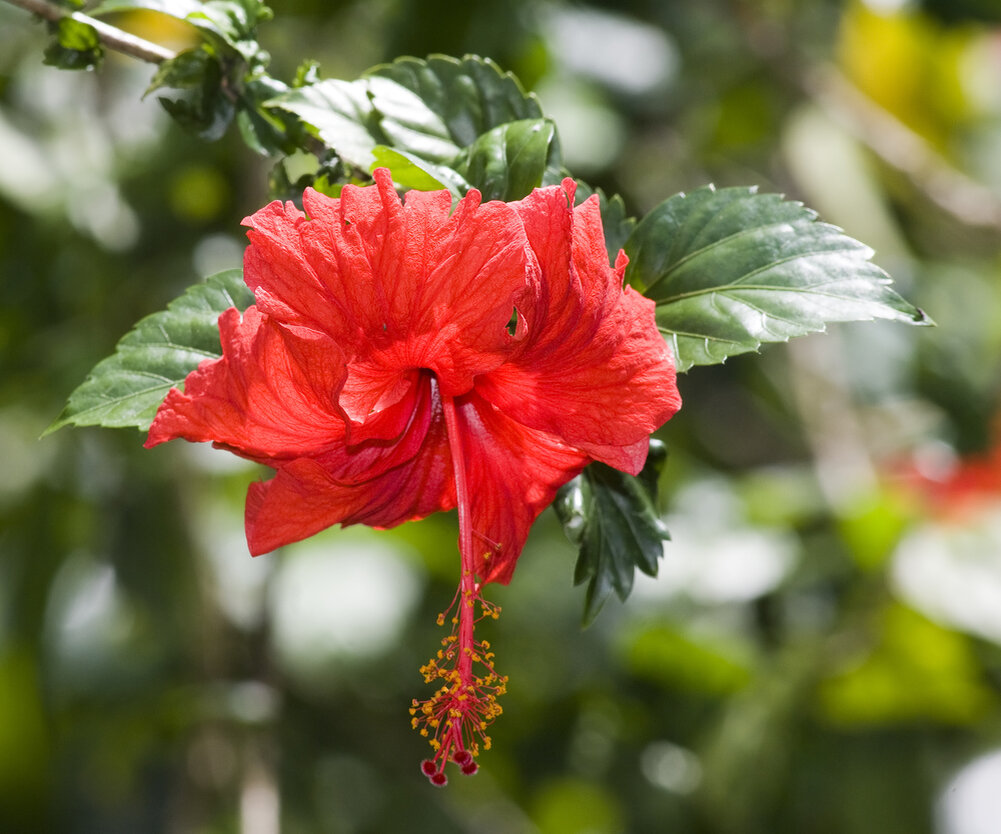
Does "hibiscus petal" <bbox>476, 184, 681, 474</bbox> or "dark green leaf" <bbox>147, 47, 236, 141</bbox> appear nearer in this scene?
"hibiscus petal" <bbox>476, 184, 681, 474</bbox>

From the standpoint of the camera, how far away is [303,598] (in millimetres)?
2131

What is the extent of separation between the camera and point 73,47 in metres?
0.75

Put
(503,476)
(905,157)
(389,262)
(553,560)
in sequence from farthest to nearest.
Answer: (553,560) < (905,157) < (503,476) < (389,262)

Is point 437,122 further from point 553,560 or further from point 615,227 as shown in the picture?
point 553,560

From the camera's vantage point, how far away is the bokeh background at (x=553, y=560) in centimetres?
169

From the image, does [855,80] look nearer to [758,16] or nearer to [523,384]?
[758,16]

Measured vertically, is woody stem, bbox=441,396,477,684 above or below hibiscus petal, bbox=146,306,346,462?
below

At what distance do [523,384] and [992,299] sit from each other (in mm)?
2025

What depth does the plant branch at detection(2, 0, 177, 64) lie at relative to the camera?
710 mm

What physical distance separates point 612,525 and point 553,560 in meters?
1.45

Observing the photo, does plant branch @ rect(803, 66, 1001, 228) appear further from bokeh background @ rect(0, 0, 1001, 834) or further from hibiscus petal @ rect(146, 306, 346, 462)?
hibiscus petal @ rect(146, 306, 346, 462)

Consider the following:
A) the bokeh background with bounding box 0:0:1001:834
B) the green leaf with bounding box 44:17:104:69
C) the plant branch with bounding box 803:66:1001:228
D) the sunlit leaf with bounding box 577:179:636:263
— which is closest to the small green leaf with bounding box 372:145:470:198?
the sunlit leaf with bounding box 577:179:636:263

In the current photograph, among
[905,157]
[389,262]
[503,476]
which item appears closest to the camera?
[389,262]

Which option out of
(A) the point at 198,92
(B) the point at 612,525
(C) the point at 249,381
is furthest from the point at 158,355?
(B) the point at 612,525
